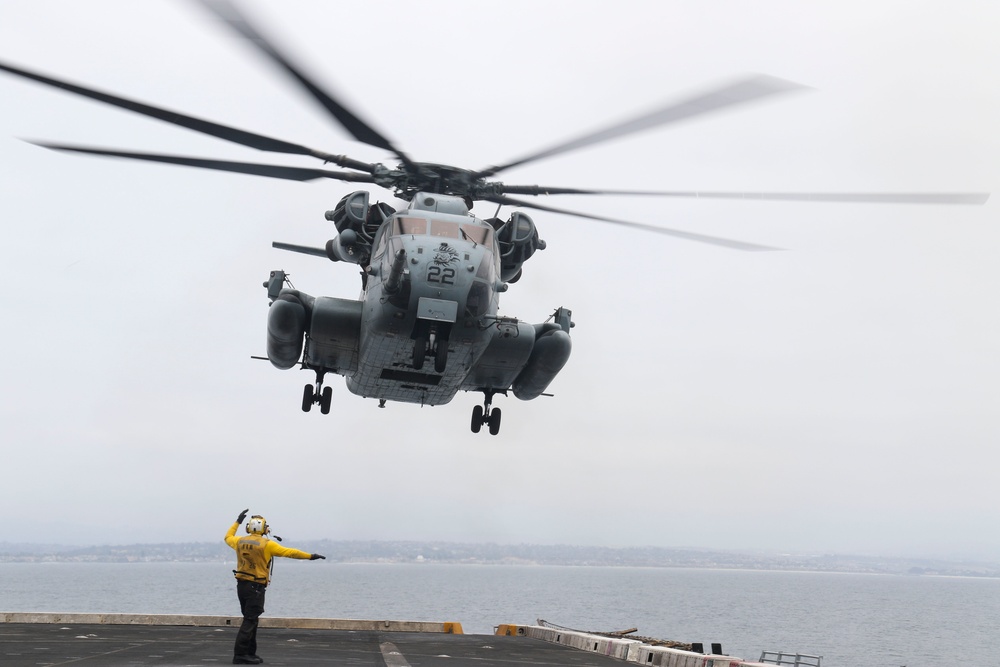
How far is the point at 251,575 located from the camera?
1119 cm

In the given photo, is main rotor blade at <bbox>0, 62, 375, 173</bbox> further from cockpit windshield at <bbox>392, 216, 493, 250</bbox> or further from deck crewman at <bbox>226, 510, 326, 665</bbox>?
deck crewman at <bbox>226, 510, 326, 665</bbox>

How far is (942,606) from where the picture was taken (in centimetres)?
17275

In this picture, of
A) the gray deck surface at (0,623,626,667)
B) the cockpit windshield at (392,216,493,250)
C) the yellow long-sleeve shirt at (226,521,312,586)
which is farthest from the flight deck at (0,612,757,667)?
the cockpit windshield at (392,216,493,250)

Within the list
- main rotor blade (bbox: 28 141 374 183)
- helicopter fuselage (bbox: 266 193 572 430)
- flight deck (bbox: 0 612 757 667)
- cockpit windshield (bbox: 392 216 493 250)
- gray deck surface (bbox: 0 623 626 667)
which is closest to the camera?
gray deck surface (bbox: 0 623 626 667)

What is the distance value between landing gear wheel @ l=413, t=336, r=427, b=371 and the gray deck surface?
5.21 m

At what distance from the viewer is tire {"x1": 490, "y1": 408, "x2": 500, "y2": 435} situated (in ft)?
73.8

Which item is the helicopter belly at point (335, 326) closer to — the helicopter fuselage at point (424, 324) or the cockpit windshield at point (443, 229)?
the helicopter fuselage at point (424, 324)

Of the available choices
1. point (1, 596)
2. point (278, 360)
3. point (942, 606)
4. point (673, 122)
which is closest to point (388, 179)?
point (278, 360)

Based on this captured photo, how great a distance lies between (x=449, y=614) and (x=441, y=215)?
93397 millimetres

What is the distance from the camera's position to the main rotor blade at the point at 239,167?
49.1 ft

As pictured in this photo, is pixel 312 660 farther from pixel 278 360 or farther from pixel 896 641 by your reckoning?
pixel 896 641

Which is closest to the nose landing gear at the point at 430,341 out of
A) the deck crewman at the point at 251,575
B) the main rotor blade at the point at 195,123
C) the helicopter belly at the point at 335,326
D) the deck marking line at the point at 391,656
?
the helicopter belly at the point at 335,326

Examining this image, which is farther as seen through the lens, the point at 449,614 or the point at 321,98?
the point at 449,614

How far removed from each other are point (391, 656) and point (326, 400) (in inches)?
361
